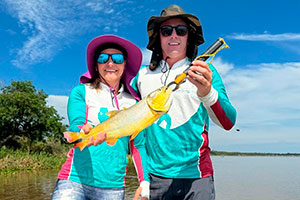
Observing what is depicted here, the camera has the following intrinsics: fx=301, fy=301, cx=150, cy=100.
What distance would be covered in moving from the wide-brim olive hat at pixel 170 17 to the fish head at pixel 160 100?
1.83 m

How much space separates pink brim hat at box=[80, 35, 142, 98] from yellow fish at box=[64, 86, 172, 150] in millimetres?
1282

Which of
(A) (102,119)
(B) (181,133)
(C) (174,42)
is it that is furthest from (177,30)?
(A) (102,119)

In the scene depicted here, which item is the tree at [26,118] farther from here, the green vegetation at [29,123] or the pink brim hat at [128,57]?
the pink brim hat at [128,57]

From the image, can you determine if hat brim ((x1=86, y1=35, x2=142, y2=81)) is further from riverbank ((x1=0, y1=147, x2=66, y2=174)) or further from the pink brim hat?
riverbank ((x1=0, y1=147, x2=66, y2=174))

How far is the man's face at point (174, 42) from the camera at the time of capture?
14.5ft

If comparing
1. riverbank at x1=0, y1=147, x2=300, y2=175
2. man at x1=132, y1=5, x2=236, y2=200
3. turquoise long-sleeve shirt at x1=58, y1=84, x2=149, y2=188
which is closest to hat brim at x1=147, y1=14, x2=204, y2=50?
man at x1=132, y1=5, x2=236, y2=200

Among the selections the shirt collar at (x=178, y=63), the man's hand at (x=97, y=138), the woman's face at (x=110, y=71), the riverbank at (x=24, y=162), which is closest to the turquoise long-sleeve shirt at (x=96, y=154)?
the woman's face at (x=110, y=71)

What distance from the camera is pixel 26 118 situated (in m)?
44.8

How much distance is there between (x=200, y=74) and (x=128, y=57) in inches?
60.7

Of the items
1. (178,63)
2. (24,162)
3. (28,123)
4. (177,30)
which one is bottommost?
(24,162)

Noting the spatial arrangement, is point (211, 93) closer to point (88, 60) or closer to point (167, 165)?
point (167, 165)

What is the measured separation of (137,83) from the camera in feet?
15.6

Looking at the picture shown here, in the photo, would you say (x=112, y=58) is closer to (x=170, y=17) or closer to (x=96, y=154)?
(x=170, y=17)

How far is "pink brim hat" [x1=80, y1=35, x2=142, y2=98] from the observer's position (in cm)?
427
